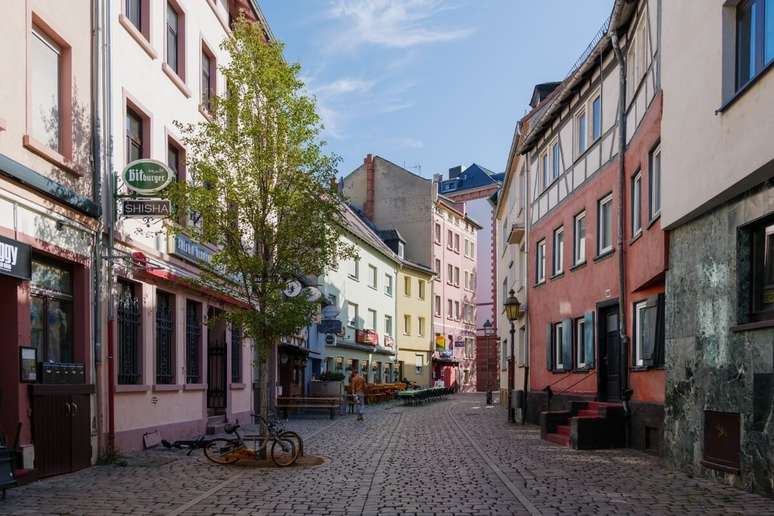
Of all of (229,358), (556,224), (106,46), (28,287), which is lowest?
(229,358)

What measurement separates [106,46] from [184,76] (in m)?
4.79

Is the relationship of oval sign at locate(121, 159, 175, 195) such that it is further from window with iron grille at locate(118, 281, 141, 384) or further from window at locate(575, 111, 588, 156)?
window at locate(575, 111, 588, 156)

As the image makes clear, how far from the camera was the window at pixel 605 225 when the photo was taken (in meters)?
17.8

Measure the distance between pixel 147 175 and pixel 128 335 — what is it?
349 cm

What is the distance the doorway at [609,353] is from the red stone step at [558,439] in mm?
1397

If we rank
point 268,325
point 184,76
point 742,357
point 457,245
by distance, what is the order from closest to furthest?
point 742,357 → point 268,325 → point 184,76 → point 457,245

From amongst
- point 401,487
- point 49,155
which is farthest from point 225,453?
point 49,155

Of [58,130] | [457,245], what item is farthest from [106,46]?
[457,245]

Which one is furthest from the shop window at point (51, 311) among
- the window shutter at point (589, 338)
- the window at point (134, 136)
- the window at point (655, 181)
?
the window shutter at point (589, 338)

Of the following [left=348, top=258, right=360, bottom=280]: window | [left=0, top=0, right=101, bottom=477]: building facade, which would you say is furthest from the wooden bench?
[left=348, top=258, right=360, bottom=280]: window

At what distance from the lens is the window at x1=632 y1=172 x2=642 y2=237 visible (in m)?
15.3

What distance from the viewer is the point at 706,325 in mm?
11219

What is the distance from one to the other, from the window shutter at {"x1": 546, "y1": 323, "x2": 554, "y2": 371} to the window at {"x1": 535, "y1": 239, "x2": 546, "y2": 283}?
1786mm

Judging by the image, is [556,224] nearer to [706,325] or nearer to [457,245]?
[706,325]
